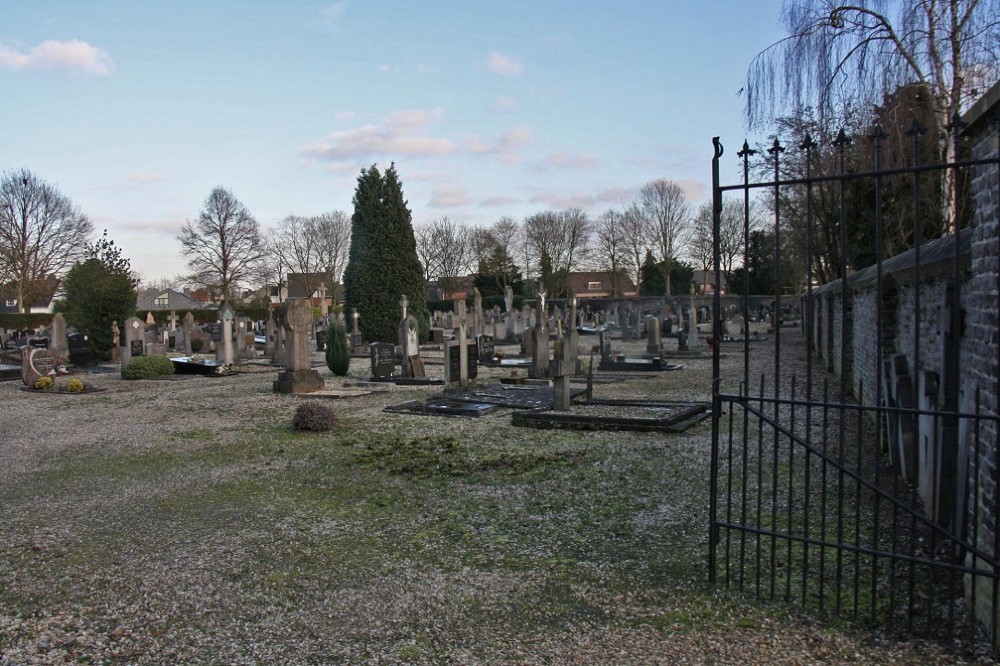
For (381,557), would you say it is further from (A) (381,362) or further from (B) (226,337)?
(B) (226,337)

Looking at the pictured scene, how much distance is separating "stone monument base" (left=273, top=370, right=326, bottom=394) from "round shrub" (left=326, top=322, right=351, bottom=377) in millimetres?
2918

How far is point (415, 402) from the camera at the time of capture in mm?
13008

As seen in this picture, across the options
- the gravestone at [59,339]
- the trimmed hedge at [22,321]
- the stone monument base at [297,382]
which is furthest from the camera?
the trimmed hedge at [22,321]

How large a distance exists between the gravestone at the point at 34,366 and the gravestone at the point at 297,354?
6259 millimetres

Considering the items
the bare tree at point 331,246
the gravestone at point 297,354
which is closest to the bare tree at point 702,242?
the bare tree at point 331,246

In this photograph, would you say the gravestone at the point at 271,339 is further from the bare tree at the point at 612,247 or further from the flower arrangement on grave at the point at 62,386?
the bare tree at the point at 612,247

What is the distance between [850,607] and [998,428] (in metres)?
1.35

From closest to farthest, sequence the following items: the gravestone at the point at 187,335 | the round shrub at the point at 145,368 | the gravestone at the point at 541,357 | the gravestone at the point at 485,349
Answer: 1. the gravestone at the point at 541,357
2. the round shrub at the point at 145,368
3. the gravestone at the point at 485,349
4. the gravestone at the point at 187,335

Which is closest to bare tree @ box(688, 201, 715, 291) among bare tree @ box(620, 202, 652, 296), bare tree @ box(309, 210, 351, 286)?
bare tree @ box(620, 202, 652, 296)

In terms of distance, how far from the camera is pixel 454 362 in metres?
15.5

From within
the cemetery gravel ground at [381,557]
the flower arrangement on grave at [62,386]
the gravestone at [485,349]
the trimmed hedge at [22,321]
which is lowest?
the cemetery gravel ground at [381,557]

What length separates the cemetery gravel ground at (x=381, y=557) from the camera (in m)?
3.82

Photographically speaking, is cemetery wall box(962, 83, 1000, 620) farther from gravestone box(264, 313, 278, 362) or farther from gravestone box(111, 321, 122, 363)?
gravestone box(111, 321, 122, 363)

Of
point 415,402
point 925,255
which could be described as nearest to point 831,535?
point 925,255
